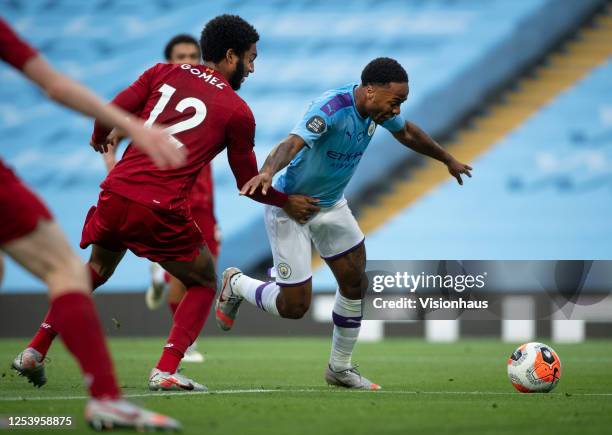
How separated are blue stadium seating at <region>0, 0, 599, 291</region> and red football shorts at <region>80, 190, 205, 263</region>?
9.32 metres

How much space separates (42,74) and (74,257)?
67 cm

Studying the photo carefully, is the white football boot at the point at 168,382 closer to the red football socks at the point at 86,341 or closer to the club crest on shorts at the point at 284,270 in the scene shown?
the club crest on shorts at the point at 284,270

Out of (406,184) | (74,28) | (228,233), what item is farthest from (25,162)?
(406,184)

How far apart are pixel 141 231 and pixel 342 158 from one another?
151 cm

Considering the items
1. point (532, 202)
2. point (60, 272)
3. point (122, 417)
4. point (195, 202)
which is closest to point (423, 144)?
point (195, 202)

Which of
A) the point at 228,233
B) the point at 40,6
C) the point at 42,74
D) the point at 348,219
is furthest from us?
the point at 40,6

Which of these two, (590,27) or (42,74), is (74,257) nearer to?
(42,74)

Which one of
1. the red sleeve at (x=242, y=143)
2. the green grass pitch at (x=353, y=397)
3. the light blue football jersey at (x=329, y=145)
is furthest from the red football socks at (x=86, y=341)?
the light blue football jersey at (x=329, y=145)

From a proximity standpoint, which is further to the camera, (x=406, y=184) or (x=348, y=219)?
(x=406, y=184)

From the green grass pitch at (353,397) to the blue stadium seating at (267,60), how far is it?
5178 millimetres

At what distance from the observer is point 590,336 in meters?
14.2

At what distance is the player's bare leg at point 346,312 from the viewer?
22.7 ft

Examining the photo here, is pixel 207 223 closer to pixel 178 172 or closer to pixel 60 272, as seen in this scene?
pixel 178 172

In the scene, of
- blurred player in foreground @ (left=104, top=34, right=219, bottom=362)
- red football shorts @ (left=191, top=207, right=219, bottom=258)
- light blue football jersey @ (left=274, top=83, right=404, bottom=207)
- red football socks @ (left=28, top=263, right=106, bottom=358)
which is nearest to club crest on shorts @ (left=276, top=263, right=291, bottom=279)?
light blue football jersey @ (left=274, top=83, right=404, bottom=207)
